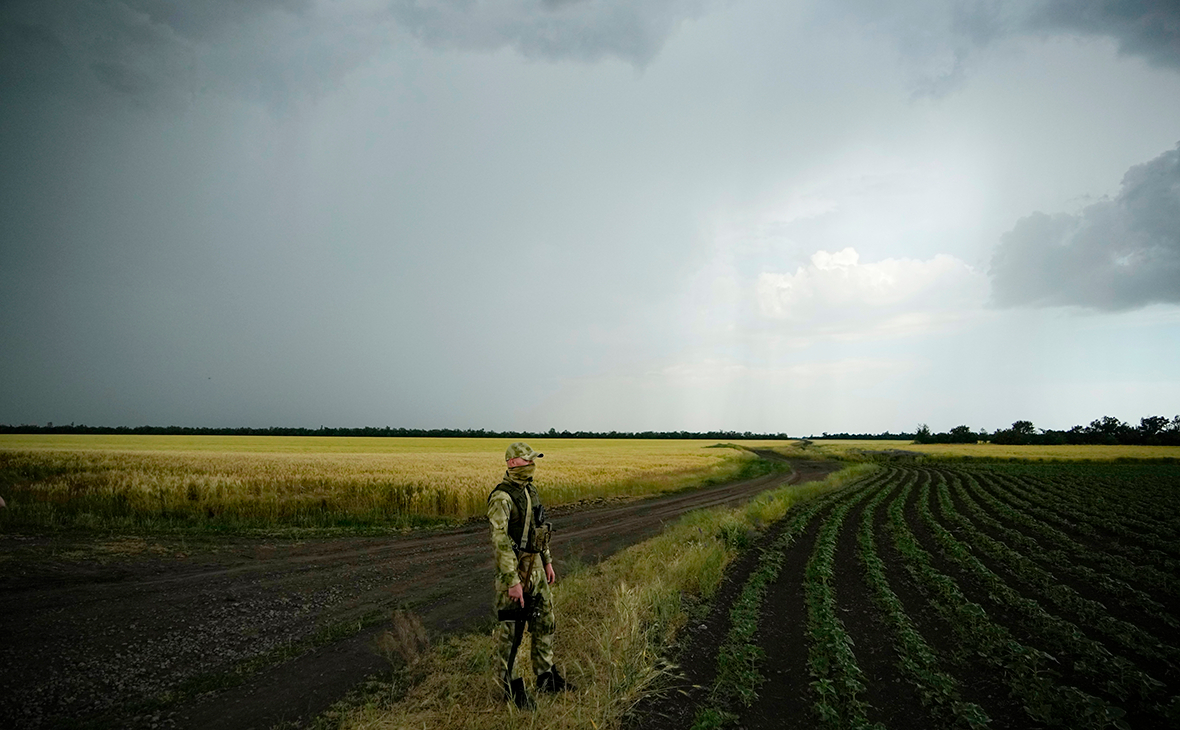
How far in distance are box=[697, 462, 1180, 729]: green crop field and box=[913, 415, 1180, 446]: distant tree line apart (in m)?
104

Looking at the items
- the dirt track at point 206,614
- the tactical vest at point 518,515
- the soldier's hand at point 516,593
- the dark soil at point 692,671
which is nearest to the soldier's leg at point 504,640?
the soldier's hand at point 516,593

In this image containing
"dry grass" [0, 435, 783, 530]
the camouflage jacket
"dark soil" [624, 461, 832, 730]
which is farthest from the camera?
"dry grass" [0, 435, 783, 530]

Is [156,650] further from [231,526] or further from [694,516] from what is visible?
[694,516]

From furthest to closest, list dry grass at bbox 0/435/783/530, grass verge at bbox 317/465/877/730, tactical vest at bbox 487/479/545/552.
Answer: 1. dry grass at bbox 0/435/783/530
2. tactical vest at bbox 487/479/545/552
3. grass verge at bbox 317/465/877/730

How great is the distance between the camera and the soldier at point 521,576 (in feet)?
16.7

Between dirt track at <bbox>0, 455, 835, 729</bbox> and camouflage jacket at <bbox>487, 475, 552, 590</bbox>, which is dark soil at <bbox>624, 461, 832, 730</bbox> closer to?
camouflage jacket at <bbox>487, 475, 552, 590</bbox>

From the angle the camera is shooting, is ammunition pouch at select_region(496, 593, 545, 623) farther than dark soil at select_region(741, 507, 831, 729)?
No

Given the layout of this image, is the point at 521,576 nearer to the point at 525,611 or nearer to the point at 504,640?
the point at 525,611

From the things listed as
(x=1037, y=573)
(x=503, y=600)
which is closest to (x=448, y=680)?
(x=503, y=600)

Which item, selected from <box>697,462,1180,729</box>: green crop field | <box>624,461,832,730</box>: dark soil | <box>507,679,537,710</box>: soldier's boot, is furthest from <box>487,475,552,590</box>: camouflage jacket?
<box>697,462,1180,729</box>: green crop field

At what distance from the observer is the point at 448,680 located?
227 inches

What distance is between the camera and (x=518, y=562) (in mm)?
5402

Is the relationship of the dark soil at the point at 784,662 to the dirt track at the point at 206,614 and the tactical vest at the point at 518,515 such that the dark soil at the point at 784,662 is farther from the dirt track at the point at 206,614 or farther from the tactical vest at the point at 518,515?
the dirt track at the point at 206,614

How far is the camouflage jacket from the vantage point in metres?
5.05
